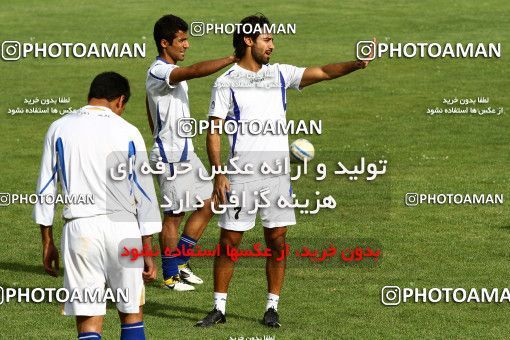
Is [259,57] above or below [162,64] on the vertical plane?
below

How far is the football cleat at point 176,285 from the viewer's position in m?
15.4

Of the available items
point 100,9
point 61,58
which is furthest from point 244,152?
point 100,9

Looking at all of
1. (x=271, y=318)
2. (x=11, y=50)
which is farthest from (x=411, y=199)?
(x=11, y=50)

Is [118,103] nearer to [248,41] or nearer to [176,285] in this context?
[248,41]

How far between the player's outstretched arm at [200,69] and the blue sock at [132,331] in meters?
3.51

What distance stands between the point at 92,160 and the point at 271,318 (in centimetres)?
390

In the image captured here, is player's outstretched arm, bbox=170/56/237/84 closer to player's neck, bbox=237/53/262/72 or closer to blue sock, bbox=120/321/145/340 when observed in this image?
player's neck, bbox=237/53/262/72

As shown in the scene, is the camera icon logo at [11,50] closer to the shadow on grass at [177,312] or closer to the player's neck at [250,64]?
the shadow on grass at [177,312]

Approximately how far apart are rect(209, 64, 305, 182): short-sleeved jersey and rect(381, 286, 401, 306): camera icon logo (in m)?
2.63

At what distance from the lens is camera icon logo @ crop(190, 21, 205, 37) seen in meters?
41.6

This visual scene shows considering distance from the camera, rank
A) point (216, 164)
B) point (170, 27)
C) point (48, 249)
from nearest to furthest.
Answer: point (48, 249), point (216, 164), point (170, 27)

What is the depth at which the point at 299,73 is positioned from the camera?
13.5 metres

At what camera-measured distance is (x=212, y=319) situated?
1344 cm

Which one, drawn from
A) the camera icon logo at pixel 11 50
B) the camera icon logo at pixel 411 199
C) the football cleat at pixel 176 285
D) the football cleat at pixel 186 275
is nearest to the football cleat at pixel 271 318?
the football cleat at pixel 176 285
